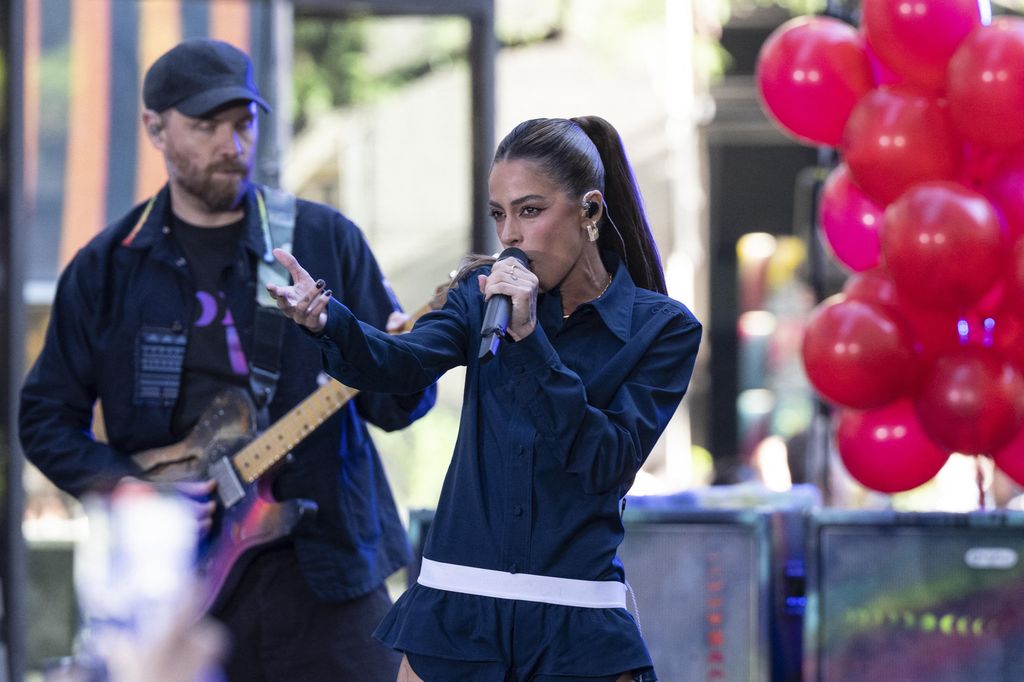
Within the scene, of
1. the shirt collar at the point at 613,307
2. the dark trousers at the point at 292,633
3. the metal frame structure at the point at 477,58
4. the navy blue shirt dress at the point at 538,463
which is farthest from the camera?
the metal frame structure at the point at 477,58

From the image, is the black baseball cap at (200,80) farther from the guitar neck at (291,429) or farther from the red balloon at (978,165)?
the red balloon at (978,165)

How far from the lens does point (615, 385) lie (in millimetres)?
2432

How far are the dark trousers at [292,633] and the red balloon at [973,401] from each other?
6.32 feet

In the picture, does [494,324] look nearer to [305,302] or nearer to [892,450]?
[305,302]

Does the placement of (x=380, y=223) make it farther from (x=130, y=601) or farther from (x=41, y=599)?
(x=130, y=601)

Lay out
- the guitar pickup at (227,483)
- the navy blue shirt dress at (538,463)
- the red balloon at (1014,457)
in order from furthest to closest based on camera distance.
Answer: the red balloon at (1014,457), the guitar pickup at (227,483), the navy blue shirt dress at (538,463)

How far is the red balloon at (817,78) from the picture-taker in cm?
481

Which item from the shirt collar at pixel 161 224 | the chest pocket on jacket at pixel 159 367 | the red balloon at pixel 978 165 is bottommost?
the chest pocket on jacket at pixel 159 367

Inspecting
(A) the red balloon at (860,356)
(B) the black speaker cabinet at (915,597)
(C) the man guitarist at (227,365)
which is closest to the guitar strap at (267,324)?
(C) the man guitarist at (227,365)

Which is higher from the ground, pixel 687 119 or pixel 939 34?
pixel 687 119

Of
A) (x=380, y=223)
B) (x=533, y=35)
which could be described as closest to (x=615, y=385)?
(x=380, y=223)

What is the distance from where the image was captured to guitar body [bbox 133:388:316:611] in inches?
135

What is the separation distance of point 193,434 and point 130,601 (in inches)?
16.9

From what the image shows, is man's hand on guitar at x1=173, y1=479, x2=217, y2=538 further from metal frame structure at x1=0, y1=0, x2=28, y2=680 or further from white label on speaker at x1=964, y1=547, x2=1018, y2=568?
white label on speaker at x1=964, y1=547, x2=1018, y2=568
